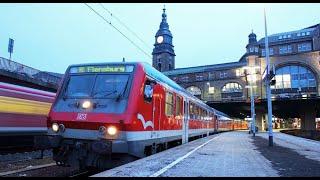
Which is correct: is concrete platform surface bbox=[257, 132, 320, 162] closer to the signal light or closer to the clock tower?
the signal light

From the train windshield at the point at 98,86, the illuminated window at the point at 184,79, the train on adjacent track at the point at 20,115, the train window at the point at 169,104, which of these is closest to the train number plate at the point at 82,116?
the train windshield at the point at 98,86

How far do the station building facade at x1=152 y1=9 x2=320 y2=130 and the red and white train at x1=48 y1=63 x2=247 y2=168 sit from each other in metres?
70.8

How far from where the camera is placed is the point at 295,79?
87875 mm

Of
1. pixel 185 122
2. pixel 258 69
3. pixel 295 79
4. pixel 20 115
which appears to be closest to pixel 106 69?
pixel 20 115

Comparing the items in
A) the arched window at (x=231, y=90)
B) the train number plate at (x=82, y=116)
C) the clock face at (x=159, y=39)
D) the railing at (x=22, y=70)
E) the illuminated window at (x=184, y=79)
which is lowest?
the train number plate at (x=82, y=116)

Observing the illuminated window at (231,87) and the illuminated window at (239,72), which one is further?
the illuminated window at (239,72)

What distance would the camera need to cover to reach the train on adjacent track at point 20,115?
15.5 metres

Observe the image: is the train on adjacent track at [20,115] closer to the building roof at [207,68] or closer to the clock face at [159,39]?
the building roof at [207,68]

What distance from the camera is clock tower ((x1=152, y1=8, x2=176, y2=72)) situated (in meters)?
118

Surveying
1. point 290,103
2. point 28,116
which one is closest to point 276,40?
point 290,103

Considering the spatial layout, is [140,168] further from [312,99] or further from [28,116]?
[312,99]

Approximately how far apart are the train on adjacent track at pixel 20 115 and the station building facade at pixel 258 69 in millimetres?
65892

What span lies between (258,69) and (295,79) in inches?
425

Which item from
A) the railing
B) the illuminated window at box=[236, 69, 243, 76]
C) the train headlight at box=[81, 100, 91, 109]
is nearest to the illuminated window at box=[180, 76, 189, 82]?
the illuminated window at box=[236, 69, 243, 76]
